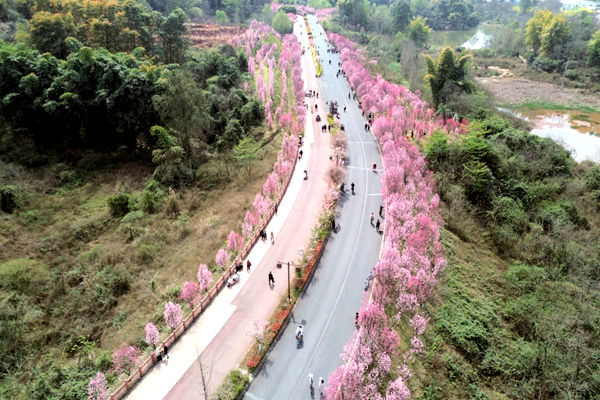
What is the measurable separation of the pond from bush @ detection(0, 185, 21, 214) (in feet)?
235

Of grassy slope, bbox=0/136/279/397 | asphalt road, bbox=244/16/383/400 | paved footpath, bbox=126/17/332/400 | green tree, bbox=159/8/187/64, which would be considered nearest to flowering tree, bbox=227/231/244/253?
paved footpath, bbox=126/17/332/400

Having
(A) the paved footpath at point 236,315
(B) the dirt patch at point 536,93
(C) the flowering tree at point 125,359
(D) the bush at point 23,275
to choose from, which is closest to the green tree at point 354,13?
(B) the dirt patch at point 536,93

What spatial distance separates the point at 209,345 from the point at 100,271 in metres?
12.7

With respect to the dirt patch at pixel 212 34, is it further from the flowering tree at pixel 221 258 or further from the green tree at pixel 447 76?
the flowering tree at pixel 221 258

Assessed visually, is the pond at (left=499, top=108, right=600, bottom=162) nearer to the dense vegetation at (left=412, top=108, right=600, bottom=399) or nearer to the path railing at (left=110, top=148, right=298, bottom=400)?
the dense vegetation at (left=412, top=108, right=600, bottom=399)

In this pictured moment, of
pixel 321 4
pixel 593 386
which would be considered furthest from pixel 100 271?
pixel 321 4

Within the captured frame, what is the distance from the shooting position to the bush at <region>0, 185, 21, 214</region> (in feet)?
127

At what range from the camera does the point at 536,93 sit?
3546 inches

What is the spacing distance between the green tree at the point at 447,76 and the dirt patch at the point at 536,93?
2620 centimetres

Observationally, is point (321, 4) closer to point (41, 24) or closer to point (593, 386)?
point (41, 24)

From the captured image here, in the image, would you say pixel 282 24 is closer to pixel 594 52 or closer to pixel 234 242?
pixel 594 52

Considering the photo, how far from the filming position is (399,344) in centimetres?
2564

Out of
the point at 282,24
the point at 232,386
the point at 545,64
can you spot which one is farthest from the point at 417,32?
the point at 232,386

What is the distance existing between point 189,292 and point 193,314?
1.52 meters
